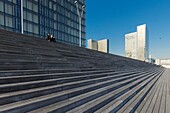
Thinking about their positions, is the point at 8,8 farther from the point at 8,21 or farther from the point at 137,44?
the point at 137,44

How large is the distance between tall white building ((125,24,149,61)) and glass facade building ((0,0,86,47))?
→ 36860 millimetres

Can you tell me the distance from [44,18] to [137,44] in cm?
6187

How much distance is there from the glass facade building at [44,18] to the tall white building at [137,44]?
36.9 m

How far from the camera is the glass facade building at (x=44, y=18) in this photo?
28.2 m

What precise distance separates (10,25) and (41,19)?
29.9 feet

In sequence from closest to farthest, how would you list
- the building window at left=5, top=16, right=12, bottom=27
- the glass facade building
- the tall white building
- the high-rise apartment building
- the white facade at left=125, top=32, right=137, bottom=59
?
the building window at left=5, top=16, right=12, bottom=27 < the glass facade building < the high-rise apartment building < the tall white building < the white facade at left=125, top=32, right=137, bottom=59

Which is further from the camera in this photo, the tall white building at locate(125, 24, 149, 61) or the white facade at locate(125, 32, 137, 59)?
the white facade at locate(125, 32, 137, 59)

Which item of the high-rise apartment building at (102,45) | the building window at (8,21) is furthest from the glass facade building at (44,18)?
the high-rise apartment building at (102,45)

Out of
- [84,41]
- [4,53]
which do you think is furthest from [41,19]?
[4,53]

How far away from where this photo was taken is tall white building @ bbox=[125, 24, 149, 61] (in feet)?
247

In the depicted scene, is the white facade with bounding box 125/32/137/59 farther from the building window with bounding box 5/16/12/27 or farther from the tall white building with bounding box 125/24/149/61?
the building window with bounding box 5/16/12/27

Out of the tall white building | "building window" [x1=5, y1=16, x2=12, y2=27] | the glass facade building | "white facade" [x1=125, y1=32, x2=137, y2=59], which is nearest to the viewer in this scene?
"building window" [x1=5, y1=16, x2=12, y2=27]

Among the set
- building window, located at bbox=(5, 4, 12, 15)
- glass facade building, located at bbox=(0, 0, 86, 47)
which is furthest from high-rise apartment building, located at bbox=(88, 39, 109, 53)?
building window, located at bbox=(5, 4, 12, 15)

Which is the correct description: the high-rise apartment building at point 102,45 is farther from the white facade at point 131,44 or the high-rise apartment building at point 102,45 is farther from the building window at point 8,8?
the building window at point 8,8
